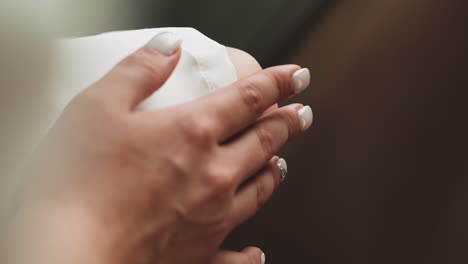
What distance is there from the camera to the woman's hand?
1.18ft

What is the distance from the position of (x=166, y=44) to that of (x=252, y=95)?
7cm

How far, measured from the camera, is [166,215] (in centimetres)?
39

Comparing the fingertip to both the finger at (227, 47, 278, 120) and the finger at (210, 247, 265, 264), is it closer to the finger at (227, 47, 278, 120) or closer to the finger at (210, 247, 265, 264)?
the finger at (210, 247, 265, 264)

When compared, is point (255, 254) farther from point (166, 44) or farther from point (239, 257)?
point (166, 44)

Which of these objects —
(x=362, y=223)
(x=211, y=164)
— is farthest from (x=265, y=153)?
(x=362, y=223)

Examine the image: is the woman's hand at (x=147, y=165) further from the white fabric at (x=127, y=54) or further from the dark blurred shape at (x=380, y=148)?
the dark blurred shape at (x=380, y=148)

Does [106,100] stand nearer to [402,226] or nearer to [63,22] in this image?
[63,22]

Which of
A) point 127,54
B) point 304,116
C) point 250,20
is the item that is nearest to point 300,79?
point 304,116

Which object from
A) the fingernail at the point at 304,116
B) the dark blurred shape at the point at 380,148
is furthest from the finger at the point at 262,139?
the dark blurred shape at the point at 380,148

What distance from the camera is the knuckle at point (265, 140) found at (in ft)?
1.39

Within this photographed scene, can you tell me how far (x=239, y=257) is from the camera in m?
0.45

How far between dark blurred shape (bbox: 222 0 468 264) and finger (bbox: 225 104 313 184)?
0.68ft

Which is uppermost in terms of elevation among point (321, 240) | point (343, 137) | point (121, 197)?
point (121, 197)

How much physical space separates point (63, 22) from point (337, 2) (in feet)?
1.18
